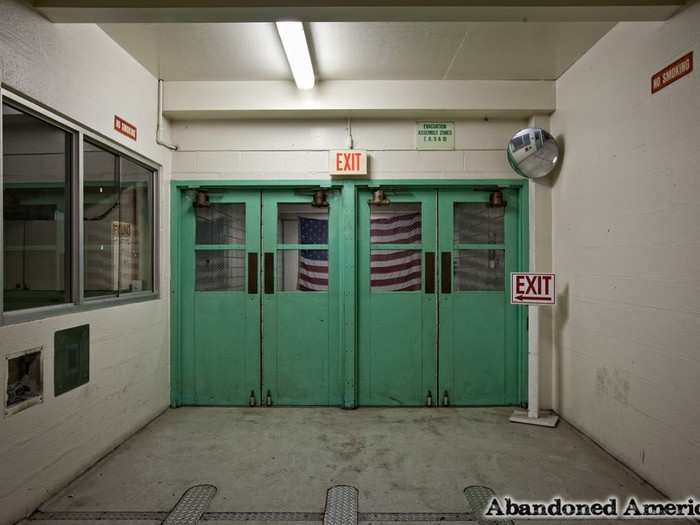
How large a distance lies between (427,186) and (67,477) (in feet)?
11.4

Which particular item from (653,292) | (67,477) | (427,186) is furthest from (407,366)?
(67,477)

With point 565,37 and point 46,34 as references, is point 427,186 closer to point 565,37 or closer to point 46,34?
point 565,37

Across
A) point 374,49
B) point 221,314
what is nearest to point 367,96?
point 374,49

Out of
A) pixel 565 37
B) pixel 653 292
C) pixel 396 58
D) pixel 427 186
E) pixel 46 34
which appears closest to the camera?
pixel 46 34

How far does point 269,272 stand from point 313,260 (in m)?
0.44

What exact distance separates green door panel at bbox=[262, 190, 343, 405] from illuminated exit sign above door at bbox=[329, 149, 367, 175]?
0.26 metres

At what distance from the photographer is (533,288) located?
3.30 metres

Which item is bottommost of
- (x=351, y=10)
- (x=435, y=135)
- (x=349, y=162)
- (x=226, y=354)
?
(x=226, y=354)

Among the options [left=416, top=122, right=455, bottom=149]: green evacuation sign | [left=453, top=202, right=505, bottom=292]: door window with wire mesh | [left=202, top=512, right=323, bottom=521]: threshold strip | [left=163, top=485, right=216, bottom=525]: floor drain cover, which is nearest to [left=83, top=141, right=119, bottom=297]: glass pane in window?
[left=163, top=485, right=216, bottom=525]: floor drain cover

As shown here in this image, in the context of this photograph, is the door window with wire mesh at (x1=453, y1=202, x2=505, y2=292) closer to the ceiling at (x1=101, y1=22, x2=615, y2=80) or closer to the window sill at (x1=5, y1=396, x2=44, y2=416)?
the ceiling at (x1=101, y1=22, x2=615, y2=80)

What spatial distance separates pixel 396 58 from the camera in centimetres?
311

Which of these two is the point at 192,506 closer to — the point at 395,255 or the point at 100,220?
the point at 100,220

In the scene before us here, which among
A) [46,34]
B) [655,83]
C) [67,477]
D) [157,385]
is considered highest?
[46,34]

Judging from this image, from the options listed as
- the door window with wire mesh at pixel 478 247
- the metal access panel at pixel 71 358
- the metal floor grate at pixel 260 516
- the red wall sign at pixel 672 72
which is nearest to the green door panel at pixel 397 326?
the door window with wire mesh at pixel 478 247
